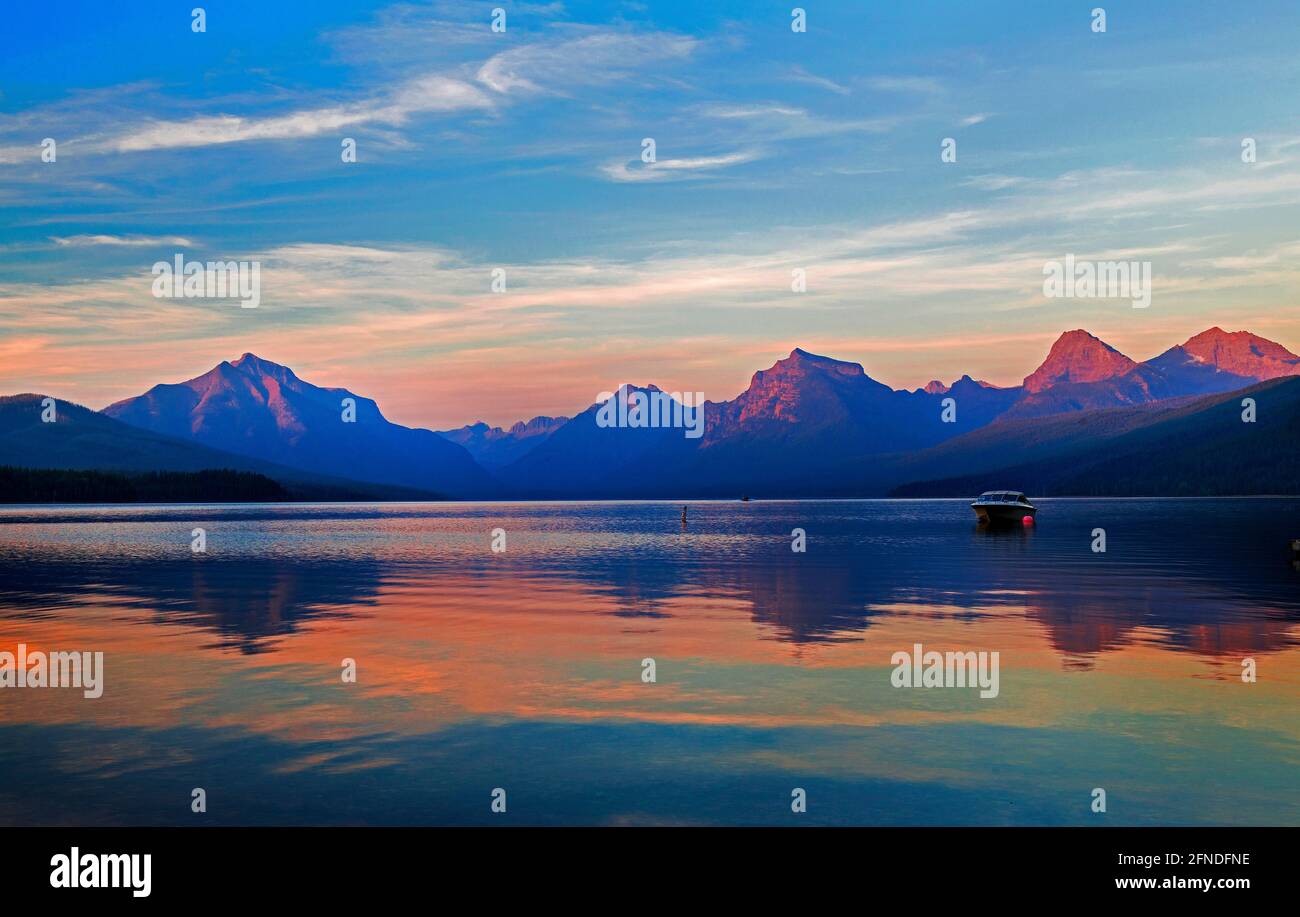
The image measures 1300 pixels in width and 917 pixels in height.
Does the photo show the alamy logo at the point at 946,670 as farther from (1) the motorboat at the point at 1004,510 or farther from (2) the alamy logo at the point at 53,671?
(1) the motorboat at the point at 1004,510

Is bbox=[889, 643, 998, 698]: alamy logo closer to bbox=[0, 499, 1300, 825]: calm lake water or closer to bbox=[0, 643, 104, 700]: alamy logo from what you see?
bbox=[0, 499, 1300, 825]: calm lake water

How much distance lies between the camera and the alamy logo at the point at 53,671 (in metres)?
26.1

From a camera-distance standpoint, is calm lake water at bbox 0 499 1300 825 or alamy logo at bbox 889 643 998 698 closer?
calm lake water at bbox 0 499 1300 825

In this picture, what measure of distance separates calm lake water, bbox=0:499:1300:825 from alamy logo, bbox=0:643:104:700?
491 mm

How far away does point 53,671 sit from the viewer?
91.3ft

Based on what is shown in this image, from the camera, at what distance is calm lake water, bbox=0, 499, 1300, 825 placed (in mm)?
16453
